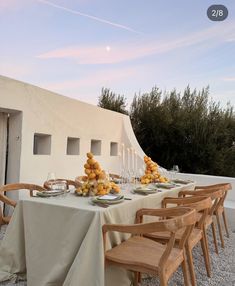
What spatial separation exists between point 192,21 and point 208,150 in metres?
5.05

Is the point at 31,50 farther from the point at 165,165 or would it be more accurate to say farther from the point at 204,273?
the point at 165,165

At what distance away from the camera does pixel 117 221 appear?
2.35 metres

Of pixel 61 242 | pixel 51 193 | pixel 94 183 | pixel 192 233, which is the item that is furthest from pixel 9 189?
pixel 192 233

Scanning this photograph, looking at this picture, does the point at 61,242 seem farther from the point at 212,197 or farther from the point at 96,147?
the point at 96,147

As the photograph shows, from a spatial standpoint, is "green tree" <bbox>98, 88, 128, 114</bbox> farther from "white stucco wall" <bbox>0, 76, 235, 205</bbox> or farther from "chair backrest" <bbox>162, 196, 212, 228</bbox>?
"chair backrest" <bbox>162, 196, 212, 228</bbox>

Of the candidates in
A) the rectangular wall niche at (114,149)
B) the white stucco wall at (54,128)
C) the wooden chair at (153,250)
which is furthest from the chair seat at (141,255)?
the rectangular wall niche at (114,149)

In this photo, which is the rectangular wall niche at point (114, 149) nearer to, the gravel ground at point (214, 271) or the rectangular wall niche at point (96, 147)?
the rectangular wall niche at point (96, 147)

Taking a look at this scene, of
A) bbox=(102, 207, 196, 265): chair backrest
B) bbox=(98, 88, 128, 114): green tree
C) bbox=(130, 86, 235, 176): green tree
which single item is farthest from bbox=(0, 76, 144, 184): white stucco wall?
bbox=(98, 88, 128, 114): green tree

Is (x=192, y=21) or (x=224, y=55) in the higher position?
(x=192, y=21)

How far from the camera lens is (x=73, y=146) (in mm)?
5996

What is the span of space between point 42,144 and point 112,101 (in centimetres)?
629

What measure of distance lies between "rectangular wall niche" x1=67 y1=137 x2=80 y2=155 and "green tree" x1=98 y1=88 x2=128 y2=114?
516cm

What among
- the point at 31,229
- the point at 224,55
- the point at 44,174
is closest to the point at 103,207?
the point at 31,229

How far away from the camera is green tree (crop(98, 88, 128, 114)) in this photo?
436 inches
